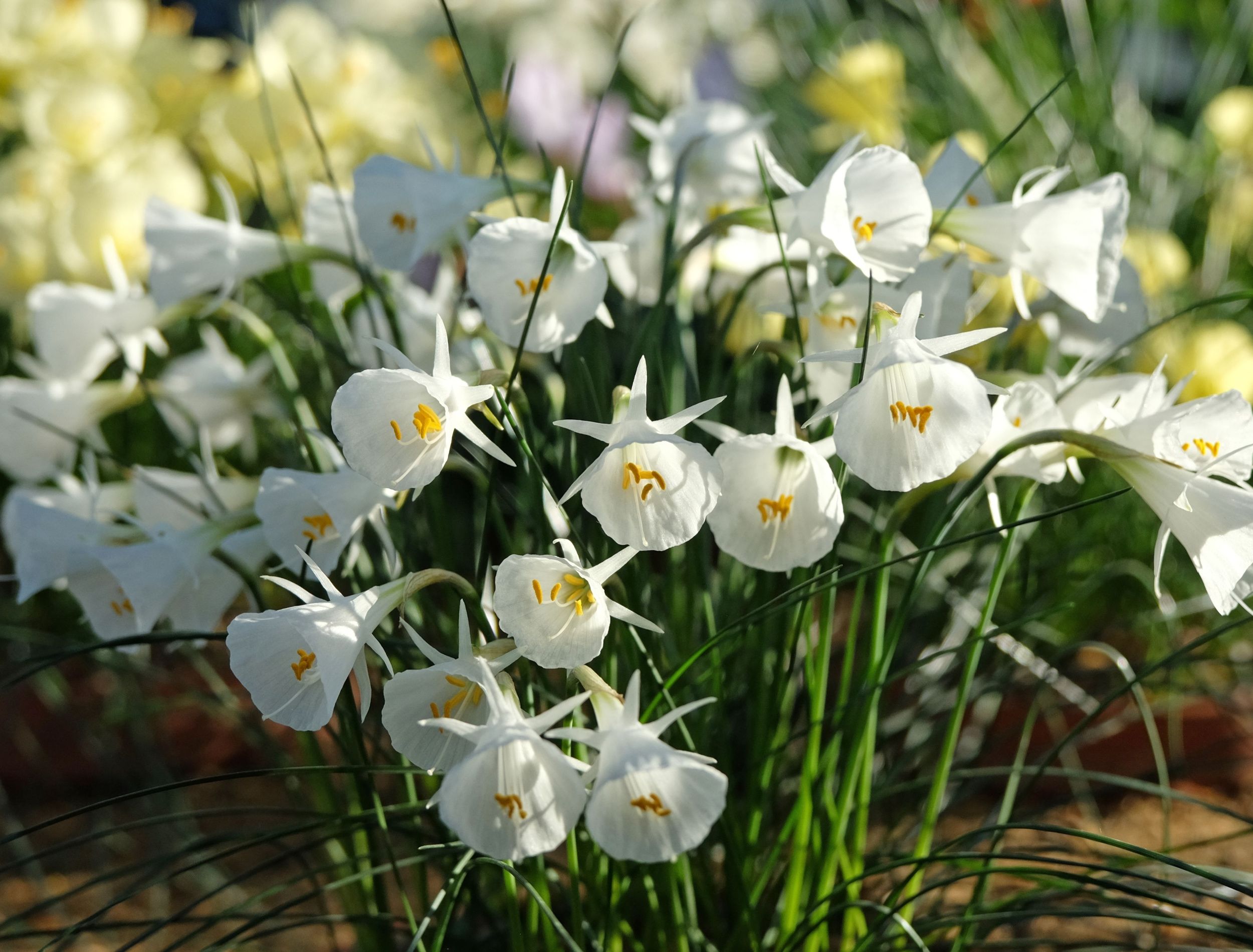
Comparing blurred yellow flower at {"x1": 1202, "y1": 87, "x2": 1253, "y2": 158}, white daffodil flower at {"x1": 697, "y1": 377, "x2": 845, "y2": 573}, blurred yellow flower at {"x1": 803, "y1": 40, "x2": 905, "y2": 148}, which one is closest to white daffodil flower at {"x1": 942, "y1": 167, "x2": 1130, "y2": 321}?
white daffodil flower at {"x1": 697, "y1": 377, "x2": 845, "y2": 573}

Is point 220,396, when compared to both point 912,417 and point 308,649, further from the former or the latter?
point 912,417

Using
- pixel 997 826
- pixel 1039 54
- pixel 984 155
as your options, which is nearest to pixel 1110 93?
pixel 984 155

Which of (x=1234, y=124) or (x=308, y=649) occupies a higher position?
(x=1234, y=124)

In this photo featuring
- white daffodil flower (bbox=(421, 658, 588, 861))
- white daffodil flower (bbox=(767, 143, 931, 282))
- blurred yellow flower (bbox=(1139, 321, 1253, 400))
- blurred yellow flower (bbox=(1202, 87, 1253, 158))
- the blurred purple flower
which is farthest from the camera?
the blurred purple flower

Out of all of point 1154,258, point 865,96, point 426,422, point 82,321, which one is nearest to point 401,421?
point 426,422

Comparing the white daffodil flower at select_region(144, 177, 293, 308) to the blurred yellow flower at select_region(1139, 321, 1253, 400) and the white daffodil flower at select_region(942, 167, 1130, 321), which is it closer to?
the white daffodil flower at select_region(942, 167, 1130, 321)

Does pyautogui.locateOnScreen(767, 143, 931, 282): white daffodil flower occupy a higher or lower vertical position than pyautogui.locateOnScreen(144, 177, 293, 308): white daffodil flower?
lower

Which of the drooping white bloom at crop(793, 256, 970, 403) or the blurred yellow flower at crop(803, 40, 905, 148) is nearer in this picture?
the drooping white bloom at crop(793, 256, 970, 403)

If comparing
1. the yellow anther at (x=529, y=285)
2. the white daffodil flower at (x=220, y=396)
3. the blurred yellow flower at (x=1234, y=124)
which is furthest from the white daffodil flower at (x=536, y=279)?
the blurred yellow flower at (x=1234, y=124)
